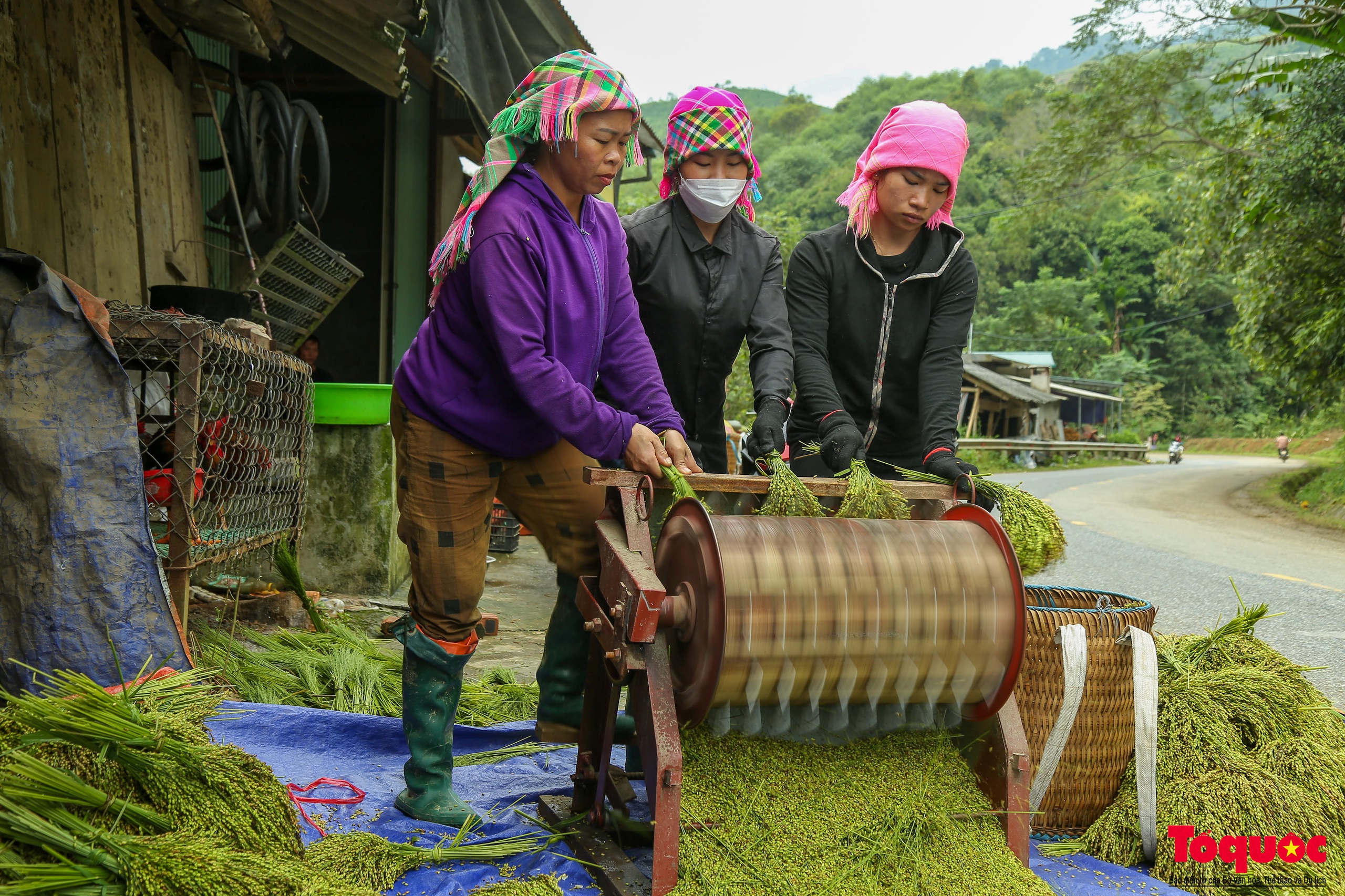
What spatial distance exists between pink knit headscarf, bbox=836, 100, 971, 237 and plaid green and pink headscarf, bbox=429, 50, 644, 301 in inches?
35.0

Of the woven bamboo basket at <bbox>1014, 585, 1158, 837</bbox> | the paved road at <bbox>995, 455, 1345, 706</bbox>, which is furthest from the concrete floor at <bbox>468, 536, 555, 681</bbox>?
the paved road at <bbox>995, 455, 1345, 706</bbox>

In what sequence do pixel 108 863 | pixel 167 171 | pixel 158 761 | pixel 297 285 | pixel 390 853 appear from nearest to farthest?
pixel 108 863
pixel 158 761
pixel 390 853
pixel 167 171
pixel 297 285

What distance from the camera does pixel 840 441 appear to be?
297 centimetres

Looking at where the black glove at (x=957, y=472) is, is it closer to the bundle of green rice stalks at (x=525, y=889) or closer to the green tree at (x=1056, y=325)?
the bundle of green rice stalks at (x=525, y=889)

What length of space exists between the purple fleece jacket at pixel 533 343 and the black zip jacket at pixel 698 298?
430 millimetres

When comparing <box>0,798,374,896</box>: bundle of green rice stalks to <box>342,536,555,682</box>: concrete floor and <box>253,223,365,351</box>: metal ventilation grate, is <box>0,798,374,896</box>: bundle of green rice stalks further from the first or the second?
<box>253,223,365,351</box>: metal ventilation grate

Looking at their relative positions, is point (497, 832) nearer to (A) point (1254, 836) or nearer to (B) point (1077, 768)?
(B) point (1077, 768)

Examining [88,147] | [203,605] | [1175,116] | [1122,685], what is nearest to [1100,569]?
[1122,685]

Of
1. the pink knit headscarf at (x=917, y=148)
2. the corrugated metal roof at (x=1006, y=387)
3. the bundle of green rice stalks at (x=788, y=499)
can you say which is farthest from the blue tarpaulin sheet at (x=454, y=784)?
the corrugated metal roof at (x=1006, y=387)

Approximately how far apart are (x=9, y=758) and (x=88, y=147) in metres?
3.46

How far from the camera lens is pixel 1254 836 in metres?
2.57

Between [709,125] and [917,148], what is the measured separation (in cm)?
67

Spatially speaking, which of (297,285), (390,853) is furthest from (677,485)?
(297,285)

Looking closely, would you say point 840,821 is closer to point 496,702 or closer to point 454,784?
point 454,784
